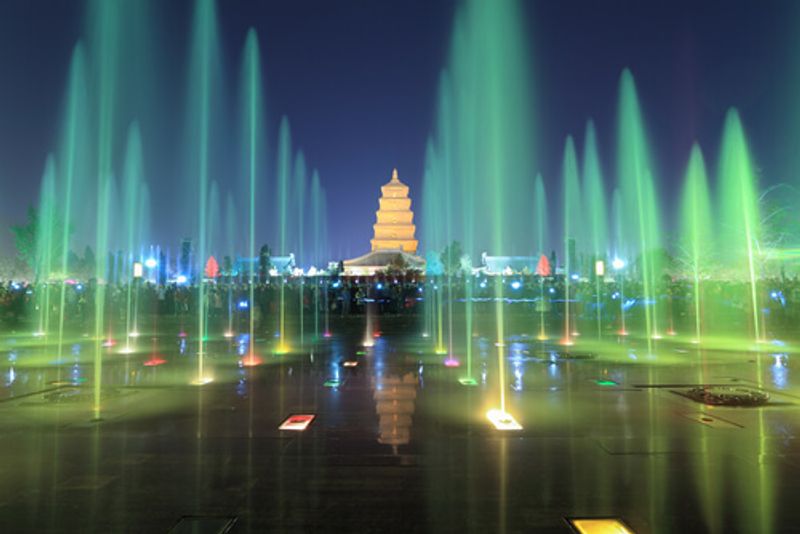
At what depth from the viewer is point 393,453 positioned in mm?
5258

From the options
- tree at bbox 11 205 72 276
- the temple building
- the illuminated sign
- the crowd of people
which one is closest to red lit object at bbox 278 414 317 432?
the illuminated sign

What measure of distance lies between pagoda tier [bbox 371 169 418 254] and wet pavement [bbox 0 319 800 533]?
11209cm

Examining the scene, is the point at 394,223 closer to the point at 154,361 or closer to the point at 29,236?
the point at 29,236

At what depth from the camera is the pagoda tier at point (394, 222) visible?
122 m

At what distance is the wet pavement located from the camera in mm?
3875

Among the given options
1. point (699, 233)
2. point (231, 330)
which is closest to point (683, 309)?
point (231, 330)

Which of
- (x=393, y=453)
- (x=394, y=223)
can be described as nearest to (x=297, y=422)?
(x=393, y=453)

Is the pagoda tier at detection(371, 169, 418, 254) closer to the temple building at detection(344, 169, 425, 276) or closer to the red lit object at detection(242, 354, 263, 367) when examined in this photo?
the temple building at detection(344, 169, 425, 276)

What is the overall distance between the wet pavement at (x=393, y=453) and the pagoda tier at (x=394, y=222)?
368ft

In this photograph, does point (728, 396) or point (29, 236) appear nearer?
point (728, 396)

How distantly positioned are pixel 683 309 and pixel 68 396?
79.1 ft

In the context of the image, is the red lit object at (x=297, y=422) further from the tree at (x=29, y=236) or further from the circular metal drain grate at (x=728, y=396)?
the tree at (x=29, y=236)

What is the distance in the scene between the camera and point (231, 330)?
19.7 meters

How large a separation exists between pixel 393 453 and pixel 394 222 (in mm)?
118433
